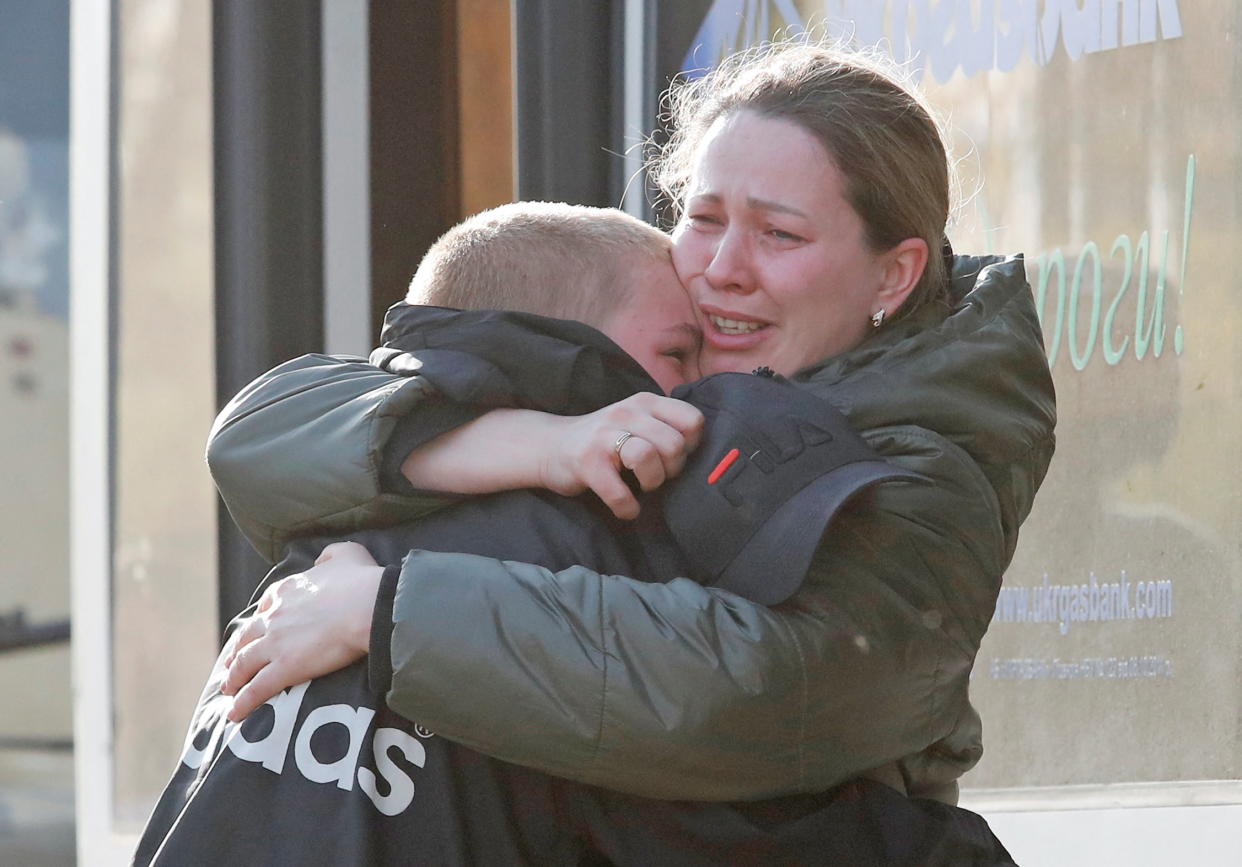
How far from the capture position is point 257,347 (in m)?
3.69

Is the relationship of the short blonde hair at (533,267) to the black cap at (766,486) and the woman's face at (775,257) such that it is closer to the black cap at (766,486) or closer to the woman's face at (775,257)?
the woman's face at (775,257)

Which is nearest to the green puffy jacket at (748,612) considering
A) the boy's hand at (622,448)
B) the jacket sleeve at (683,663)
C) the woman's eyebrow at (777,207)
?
the jacket sleeve at (683,663)

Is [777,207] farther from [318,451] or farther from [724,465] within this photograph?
[318,451]

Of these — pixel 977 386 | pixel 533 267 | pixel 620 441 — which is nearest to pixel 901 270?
pixel 977 386

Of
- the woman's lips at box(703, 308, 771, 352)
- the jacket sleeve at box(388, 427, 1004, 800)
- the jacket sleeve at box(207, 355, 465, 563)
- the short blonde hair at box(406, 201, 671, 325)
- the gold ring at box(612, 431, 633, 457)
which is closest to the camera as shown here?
the jacket sleeve at box(388, 427, 1004, 800)

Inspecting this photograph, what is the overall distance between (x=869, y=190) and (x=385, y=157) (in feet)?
7.36

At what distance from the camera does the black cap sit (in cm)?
157

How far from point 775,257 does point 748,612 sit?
0.61 metres

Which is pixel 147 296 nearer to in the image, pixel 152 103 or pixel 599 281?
pixel 152 103

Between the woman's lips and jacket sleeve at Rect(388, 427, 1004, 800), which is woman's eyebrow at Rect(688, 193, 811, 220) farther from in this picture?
jacket sleeve at Rect(388, 427, 1004, 800)

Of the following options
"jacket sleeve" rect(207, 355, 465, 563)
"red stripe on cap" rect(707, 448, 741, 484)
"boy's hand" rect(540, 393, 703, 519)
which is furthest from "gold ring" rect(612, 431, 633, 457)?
"jacket sleeve" rect(207, 355, 465, 563)

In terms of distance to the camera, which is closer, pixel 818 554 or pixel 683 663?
pixel 683 663

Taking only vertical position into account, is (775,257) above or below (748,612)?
above

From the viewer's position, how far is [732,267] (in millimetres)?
2025
